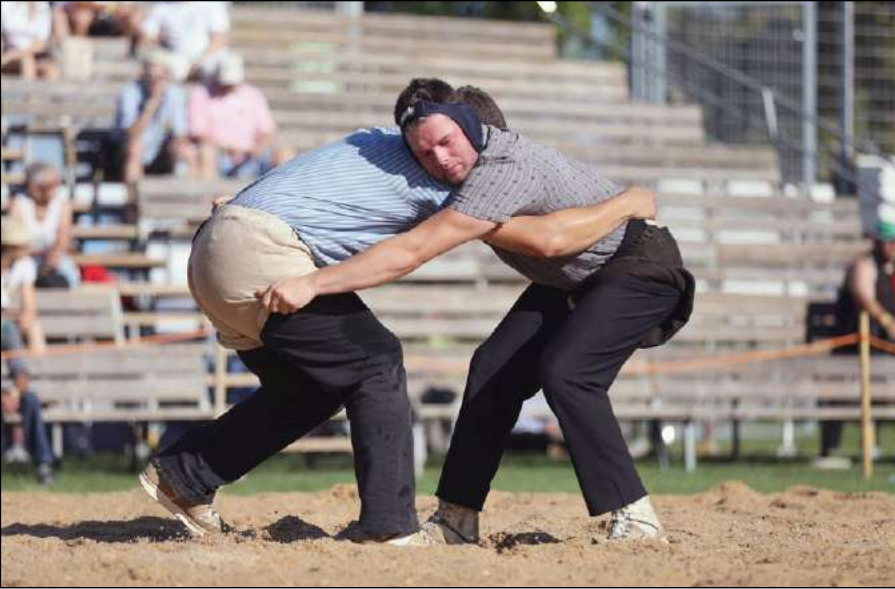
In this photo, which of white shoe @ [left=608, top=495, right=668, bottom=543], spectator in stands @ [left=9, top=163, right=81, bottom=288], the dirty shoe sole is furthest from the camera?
spectator in stands @ [left=9, top=163, right=81, bottom=288]

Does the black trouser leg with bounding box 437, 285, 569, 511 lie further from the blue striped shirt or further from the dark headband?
the dark headband

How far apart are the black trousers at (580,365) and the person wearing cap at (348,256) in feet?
0.89

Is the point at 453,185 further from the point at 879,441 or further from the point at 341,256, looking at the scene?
the point at 879,441

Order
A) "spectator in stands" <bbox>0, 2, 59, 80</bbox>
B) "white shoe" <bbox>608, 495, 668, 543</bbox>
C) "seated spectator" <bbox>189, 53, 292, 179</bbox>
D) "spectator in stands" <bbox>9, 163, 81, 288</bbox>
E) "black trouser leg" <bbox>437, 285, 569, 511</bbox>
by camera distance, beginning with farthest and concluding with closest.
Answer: "spectator in stands" <bbox>0, 2, 59, 80</bbox>, "seated spectator" <bbox>189, 53, 292, 179</bbox>, "spectator in stands" <bbox>9, 163, 81, 288</bbox>, "black trouser leg" <bbox>437, 285, 569, 511</bbox>, "white shoe" <bbox>608, 495, 668, 543</bbox>

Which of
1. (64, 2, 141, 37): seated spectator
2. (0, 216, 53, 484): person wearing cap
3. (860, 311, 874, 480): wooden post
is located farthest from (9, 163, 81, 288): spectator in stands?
(860, 311, 874, 480): wooden post

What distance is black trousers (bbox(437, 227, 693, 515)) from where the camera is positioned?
22.6 feet

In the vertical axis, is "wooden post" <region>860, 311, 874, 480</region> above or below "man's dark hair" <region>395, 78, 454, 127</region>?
below

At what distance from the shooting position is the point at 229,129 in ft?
56.0

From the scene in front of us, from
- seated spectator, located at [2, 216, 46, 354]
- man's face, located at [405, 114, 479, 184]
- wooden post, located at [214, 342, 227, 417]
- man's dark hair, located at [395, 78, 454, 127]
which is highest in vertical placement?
man's dark hair, located at [395, 78, 454, 127]

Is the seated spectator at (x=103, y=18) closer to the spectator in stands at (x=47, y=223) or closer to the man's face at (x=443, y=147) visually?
the spectator in stands at (x=47, y=223)

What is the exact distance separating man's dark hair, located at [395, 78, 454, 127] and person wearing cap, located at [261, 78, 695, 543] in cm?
1

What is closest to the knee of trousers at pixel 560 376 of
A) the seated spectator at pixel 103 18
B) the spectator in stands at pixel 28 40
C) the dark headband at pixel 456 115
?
the dark headband at pixel 456 115

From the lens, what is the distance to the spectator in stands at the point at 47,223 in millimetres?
15234

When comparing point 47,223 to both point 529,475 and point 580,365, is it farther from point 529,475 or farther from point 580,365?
point 580,365
